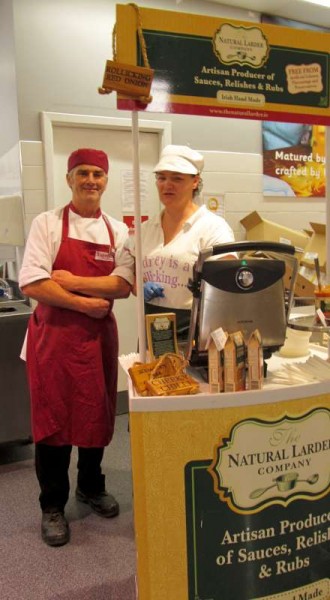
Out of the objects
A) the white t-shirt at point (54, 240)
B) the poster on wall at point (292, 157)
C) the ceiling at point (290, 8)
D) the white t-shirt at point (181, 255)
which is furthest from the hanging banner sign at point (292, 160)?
the white t-shirt at point (181, 255)

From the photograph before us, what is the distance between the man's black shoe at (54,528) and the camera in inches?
87.0

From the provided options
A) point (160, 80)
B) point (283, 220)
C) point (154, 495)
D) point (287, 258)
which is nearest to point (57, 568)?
point (154, 495)

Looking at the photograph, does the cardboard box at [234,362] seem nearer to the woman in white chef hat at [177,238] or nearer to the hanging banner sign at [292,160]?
the woman in white chef hat at [177,238]

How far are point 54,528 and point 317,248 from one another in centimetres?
211

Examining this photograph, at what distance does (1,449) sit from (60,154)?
1906 mm

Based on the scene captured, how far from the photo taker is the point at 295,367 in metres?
1.52

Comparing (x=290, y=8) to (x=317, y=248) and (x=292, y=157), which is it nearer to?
(x=292, y=157)

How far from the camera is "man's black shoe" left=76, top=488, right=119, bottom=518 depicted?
242cm

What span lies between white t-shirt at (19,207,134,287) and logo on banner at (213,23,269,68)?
94 cm

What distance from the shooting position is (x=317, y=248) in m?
3.21

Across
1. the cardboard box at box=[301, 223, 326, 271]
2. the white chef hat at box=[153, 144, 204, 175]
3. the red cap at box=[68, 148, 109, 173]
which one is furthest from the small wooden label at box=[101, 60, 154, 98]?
the cardboard box at box=[301, 223, 326, 271]

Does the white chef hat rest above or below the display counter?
above

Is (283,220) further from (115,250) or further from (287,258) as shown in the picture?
(287,258)

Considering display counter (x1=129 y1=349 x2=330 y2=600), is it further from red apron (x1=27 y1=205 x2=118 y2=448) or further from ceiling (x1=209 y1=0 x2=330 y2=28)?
ceiling (x1=209 y1=0 x2=330 y2=28)
